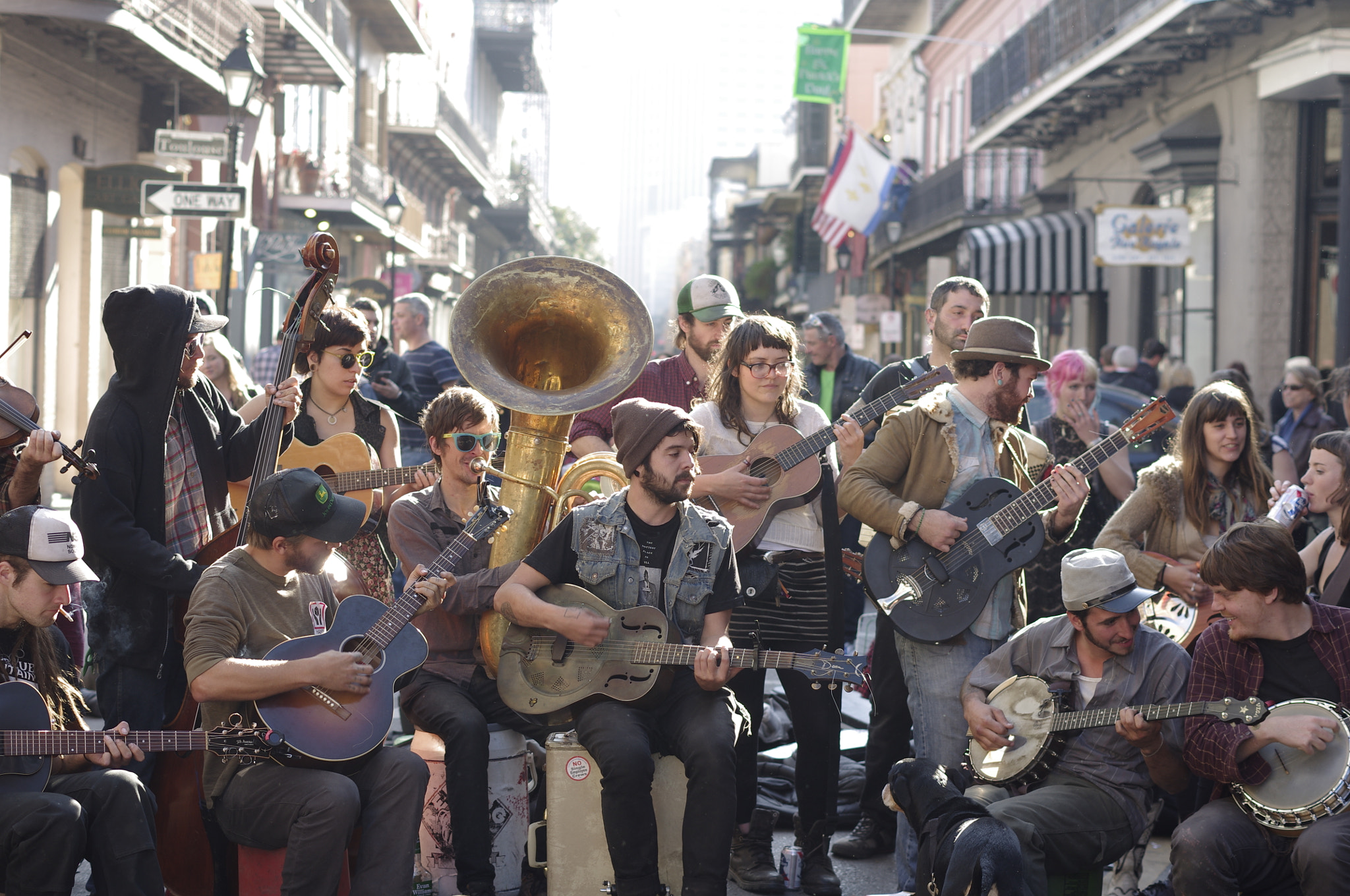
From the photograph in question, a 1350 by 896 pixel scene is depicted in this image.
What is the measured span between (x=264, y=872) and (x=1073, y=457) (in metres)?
4.43

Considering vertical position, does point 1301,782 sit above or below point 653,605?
below

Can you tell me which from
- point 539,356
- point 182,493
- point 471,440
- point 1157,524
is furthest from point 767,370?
point 182,493

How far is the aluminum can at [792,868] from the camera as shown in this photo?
5.04 m

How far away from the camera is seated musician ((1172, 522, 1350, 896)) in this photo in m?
4.07

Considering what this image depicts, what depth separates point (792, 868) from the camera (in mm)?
5043

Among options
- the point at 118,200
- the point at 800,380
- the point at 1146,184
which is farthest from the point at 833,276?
the point at 800,380

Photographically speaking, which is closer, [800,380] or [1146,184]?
[800,380]

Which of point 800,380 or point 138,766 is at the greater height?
point 800,380

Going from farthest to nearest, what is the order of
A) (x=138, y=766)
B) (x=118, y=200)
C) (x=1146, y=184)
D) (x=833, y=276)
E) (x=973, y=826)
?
(x=833, y=276) < (x=1146, y=184) < (x=118, y=200) < (x=138, y=766) < (x=973, y=826)

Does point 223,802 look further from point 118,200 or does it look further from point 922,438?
point 118,200

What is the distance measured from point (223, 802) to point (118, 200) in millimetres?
14010

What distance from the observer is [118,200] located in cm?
1639

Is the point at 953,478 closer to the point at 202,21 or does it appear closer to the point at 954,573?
the point at 954,573

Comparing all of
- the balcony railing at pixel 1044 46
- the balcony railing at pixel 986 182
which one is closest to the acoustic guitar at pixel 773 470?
the balcony railing at pixel 1044 46
